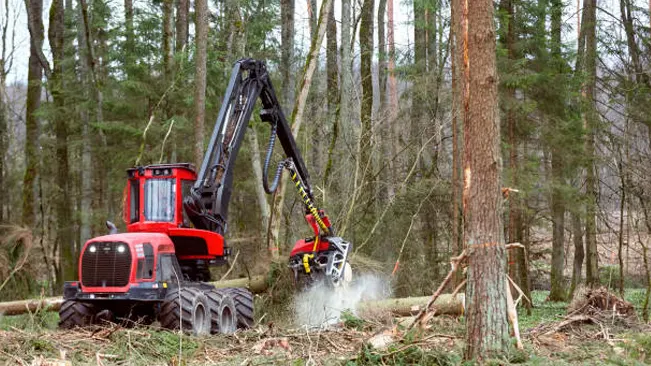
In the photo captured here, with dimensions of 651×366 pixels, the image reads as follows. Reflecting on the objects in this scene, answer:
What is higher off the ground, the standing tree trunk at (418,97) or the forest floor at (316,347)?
the standing tree trunk at (418,97)

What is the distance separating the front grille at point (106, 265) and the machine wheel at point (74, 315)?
43cm

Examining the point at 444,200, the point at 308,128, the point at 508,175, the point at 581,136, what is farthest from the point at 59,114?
the point at 581,136

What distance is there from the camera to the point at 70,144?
22.9m

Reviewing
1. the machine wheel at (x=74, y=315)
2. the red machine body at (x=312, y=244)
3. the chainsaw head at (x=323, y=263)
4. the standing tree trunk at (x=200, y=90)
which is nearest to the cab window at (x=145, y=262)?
the machine wheel at (x=74, y=315)

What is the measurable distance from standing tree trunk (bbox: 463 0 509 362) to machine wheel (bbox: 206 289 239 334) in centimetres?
465

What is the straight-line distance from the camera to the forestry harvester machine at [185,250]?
1012 centimetres

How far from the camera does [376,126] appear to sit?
56.4ft

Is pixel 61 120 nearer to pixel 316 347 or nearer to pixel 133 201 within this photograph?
pixel 133 201

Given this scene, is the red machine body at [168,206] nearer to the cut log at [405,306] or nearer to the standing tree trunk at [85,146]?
the cut log at [405,306]

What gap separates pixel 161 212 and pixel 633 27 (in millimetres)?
15860

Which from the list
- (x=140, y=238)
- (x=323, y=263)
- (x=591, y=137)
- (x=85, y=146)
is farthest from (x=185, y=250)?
(x=85, y=146)

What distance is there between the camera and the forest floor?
272 inches

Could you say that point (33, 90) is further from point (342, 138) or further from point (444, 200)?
point (444, 200)

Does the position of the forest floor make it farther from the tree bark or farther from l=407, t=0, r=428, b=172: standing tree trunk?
l=407, t=0, r=428, b=172: standing tree trunk
